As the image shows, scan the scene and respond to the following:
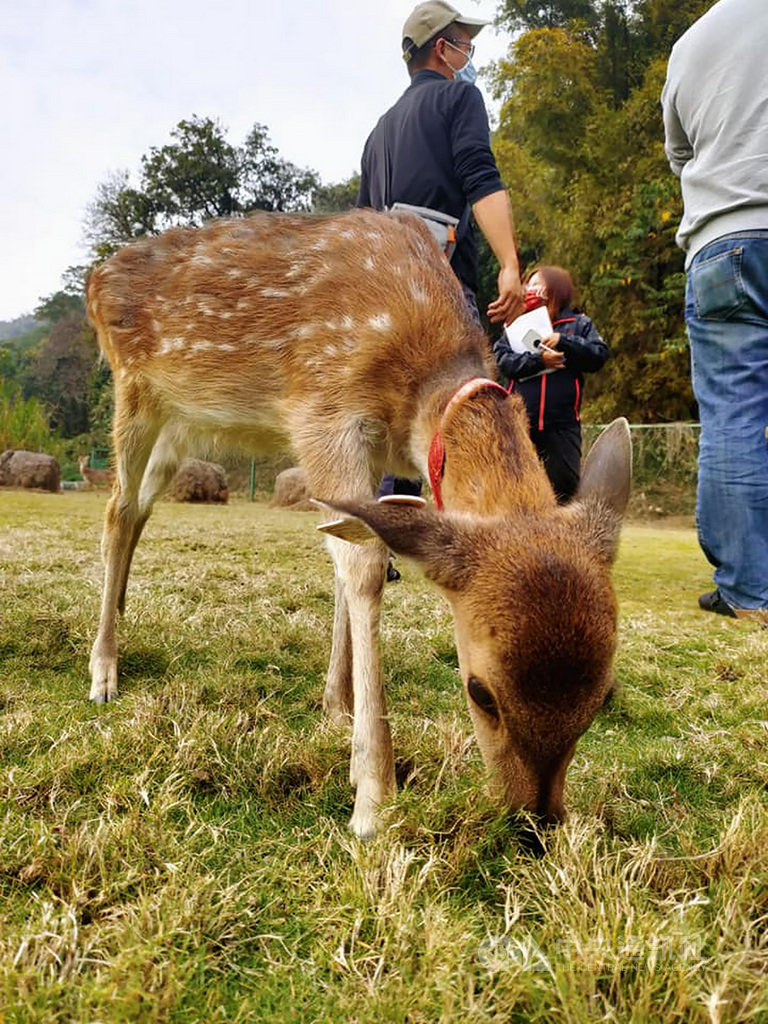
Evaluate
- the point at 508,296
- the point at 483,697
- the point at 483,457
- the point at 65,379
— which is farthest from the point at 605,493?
the point at 65,379

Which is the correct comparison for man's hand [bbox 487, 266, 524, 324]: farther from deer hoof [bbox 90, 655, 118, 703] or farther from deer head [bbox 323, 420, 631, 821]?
deer hoof [bbox 90, 655, 118, 703]

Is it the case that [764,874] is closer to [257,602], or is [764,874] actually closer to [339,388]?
[339,388]

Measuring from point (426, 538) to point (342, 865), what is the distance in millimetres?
670

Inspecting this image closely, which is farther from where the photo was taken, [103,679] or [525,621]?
[103,679]

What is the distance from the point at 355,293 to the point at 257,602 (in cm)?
202

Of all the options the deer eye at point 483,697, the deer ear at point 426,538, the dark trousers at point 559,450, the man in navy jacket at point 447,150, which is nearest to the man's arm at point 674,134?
the man in navy jacket at point 447,150

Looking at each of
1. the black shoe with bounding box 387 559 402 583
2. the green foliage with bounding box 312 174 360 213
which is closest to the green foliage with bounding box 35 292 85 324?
the green foliage with bounding box 312 174 360 213

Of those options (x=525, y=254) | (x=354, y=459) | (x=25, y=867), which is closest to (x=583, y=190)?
(x=525, y=254)

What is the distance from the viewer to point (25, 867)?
1.23 m

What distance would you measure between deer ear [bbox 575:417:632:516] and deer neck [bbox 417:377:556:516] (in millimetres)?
106

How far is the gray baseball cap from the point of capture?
3.16 m

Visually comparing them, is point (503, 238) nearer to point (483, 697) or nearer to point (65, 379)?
point (483, 697)

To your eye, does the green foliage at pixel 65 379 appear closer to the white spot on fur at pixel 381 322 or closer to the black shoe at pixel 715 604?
the black shoe at pixel 715 604

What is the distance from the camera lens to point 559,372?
463cm
